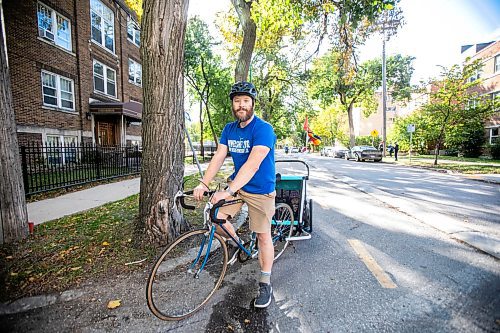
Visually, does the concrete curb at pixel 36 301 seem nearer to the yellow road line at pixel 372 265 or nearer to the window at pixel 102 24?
the yellow road line at pixel 372 265

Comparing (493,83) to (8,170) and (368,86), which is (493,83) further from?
(8,170)

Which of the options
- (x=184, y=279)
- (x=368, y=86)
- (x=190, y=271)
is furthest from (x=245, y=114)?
(x=368, y=86)

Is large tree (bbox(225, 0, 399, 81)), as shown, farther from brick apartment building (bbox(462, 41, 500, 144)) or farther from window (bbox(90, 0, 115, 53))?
brick apartment building (bbox(462, 41, 500, 144))

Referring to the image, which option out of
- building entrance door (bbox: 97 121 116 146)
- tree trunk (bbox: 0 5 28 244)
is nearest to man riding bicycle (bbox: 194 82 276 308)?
tree trunk (bbox: 0 5 28 244)

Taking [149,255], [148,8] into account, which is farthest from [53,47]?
[149,255]

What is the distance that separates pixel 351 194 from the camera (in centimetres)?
802

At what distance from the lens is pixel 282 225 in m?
3.92

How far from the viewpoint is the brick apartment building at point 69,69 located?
1134 cm

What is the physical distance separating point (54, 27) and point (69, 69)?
1996mm

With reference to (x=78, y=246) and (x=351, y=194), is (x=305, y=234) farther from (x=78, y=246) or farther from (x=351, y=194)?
(x=351, y=194)

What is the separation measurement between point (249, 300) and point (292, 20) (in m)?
7.72

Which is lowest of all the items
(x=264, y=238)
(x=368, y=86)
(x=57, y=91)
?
(x=264, y=238)

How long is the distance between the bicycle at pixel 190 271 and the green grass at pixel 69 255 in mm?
505

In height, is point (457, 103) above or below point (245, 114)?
above
